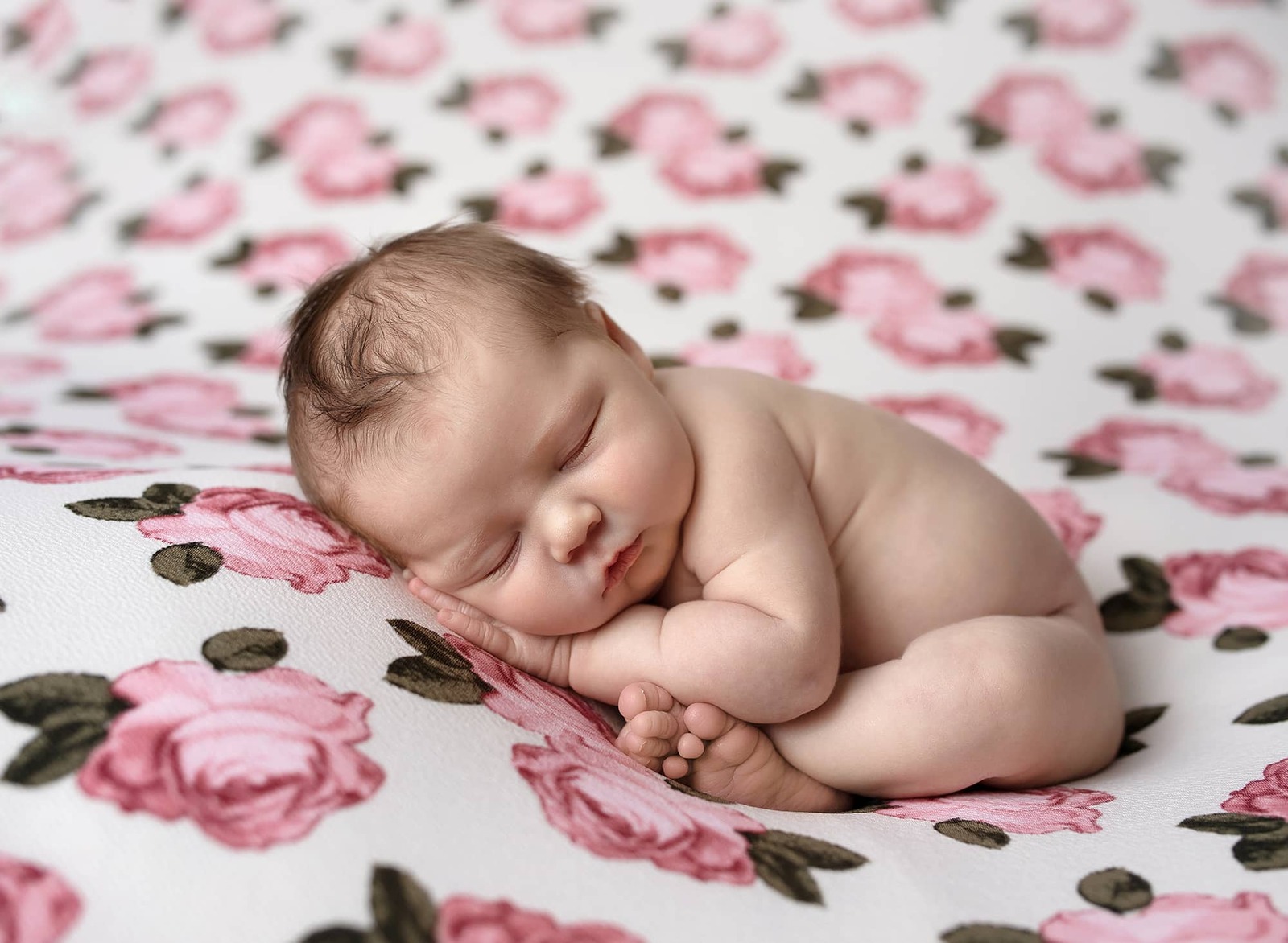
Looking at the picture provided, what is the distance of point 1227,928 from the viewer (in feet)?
2.39

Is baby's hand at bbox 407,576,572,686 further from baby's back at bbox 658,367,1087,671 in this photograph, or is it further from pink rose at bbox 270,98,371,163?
pink rose at bbox 270,98,371,163

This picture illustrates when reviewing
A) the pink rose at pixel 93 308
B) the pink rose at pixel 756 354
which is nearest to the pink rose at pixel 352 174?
the pink rose at pixel 93 308

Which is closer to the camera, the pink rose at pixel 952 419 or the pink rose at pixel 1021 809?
the pink rose at pixel 1021 809

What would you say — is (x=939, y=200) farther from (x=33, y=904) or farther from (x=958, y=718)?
(x=33, y=904)

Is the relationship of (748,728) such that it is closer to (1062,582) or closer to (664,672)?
(664,672)

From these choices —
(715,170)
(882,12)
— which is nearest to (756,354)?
(715,170)

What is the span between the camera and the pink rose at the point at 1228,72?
2.20 meters

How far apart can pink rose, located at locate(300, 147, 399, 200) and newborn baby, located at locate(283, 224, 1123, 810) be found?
1.18 meters

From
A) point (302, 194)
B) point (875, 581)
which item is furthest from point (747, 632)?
point (302, 194)

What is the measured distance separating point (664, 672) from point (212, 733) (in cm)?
39

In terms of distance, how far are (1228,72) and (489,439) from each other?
191 centimetres

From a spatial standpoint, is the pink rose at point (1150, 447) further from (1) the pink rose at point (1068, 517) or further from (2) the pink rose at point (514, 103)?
(2) the pink rose at point (514, 103)

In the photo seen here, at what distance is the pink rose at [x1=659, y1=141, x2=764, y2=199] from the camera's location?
2.11 metres

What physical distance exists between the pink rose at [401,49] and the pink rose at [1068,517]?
1563mm
